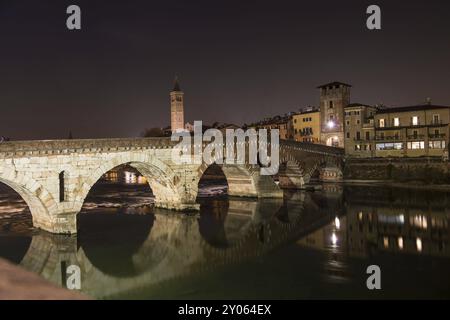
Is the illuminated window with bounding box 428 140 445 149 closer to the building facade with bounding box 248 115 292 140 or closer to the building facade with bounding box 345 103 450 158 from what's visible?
the building facade with bounding box 345 103 450 158

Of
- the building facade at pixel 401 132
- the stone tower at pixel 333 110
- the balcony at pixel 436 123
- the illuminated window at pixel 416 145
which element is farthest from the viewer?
the stone tower at pixel 333 110

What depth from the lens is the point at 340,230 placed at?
30625 millimetres

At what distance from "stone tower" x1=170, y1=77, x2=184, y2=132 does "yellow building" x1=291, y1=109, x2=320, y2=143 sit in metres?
22.9

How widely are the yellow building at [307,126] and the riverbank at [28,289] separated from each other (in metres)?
70.2

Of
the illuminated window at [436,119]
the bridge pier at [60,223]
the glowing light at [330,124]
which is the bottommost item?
the bridge pier at [60,223]

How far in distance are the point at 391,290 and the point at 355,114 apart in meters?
58.7

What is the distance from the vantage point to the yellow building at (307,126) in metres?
78.8

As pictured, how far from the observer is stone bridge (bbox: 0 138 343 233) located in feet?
81.8

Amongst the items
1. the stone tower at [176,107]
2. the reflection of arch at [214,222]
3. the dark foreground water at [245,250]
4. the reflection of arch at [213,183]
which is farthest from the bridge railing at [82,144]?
the stone tower at [176,107]

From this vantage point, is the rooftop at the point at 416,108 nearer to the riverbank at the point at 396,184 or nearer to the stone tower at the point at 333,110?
the stone tower at the point at 333,110

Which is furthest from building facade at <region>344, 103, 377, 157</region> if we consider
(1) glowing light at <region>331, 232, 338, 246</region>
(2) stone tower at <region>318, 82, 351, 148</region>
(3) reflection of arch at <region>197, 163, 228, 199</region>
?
(1) glowing light at <region>331, 232, 338, 246</region>

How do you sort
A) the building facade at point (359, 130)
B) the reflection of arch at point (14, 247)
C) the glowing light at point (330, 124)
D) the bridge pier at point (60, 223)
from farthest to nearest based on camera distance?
1. the glowing light at point (330, 124)
2. the building facade at point (359, 130)
3. the bridge pier at point (60, 223)
4. the reflection of arch at point (14, 247)
